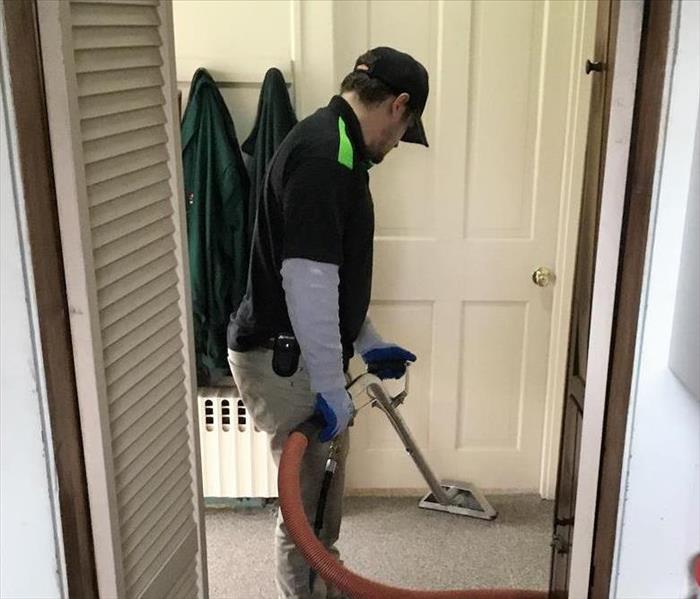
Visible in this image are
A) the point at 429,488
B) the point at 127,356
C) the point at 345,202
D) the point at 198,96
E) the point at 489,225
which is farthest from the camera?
the point at 429,488

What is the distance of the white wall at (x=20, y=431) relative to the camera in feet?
3.34

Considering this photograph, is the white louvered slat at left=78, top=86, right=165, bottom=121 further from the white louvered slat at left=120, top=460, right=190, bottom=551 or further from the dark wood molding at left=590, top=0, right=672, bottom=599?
the dark wood molding at left=590, top=0, right=672, bottom=599

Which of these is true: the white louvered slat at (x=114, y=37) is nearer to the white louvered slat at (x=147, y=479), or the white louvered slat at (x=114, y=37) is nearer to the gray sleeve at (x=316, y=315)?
the gray sleeve at (x=316, y=315)

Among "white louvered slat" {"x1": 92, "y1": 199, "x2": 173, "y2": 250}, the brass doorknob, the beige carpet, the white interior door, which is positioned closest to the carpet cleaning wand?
"white louvered slat" {"x1": 92, "y1": 199, "x2": 173, "y2": 250}

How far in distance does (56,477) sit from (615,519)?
789 mm

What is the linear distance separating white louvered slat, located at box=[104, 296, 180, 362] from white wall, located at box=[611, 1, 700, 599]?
0.77 meters

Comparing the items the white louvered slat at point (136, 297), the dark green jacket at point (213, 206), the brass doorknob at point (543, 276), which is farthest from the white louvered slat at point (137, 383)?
the brass doorknob at point (543, 276)

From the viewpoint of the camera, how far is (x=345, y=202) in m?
1.84

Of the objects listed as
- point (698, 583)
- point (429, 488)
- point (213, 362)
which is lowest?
point (429, 488)

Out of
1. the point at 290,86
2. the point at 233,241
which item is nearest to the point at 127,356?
the point at 233,241

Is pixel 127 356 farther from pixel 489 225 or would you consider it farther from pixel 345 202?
pixel 489 225

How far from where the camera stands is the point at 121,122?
A: 1.27 metres

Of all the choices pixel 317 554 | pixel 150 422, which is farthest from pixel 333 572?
pixel 150 422

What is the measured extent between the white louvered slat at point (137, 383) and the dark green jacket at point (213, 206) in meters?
1.06
